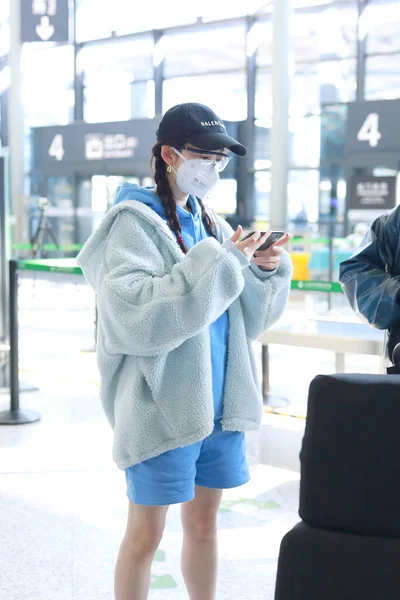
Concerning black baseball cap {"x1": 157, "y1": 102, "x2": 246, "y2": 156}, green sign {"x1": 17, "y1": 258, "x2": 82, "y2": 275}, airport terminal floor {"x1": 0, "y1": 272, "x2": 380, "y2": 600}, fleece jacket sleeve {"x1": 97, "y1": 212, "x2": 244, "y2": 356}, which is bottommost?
airport terminal floor {"x1": 0, "y1": 272, "x2": 380, "y2": 600}

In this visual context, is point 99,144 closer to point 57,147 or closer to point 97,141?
point 97,141

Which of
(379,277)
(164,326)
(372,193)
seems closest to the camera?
(164,326)

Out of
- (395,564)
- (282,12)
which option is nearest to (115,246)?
(395,564)

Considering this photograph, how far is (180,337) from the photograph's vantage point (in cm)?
176

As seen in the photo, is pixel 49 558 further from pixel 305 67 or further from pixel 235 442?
pixel 305 67

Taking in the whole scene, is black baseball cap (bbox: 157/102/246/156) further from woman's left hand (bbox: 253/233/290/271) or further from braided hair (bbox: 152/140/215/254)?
woman's left hand (bbox: 253/233/290/271)

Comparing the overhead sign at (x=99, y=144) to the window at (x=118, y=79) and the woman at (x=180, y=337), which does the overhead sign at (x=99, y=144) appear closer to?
the window at (x=118, y=79)

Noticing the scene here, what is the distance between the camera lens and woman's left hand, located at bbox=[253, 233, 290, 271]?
193cm

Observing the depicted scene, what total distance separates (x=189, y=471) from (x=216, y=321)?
358mm

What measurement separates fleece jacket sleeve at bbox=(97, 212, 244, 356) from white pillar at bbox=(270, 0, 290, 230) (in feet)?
40.2

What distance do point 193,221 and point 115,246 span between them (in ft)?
0.82

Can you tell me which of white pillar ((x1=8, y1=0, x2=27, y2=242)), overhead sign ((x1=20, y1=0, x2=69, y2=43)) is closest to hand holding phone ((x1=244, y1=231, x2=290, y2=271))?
overhead sign ((x1=20, y1=0, x2=69, y2=43))

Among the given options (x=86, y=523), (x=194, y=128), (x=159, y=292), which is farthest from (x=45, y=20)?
(x=159, y=292)

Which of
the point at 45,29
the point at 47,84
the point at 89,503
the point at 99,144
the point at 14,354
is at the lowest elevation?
the point at 89,503
